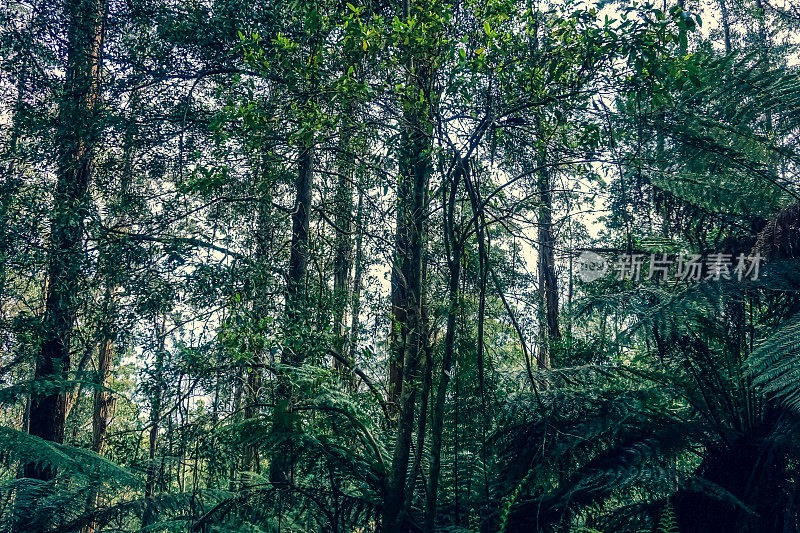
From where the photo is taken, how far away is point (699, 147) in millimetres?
3531

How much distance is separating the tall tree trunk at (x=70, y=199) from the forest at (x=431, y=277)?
→ 5 cm

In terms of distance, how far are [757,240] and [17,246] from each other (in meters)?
5.88

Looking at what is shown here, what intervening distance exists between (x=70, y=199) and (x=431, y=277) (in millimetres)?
3582

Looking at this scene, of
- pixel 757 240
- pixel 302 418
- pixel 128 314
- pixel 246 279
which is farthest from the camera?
pixel 128 314

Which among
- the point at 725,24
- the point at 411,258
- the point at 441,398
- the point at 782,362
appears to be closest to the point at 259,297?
the point at 411,258

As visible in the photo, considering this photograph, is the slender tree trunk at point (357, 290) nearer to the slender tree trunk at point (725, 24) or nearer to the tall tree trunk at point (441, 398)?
the tall tree trunk at point (441, 398)

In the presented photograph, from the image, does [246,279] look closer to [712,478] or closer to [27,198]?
[27,198]

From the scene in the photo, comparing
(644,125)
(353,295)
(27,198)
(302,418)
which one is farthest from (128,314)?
(644,125)

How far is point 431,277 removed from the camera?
423 centimetres

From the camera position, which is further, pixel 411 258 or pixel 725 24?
pixel 725 24

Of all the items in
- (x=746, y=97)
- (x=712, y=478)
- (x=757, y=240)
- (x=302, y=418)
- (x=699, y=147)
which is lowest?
(x=712, y=478)

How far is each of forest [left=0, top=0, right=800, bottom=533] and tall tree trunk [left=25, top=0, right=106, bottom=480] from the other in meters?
0.05

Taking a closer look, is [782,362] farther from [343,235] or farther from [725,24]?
[725,24]

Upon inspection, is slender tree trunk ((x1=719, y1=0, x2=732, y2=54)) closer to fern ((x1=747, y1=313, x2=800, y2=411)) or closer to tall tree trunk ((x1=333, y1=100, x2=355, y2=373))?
tall tree trunk ((x1=333, y1=100, x2=355, y2=373))
